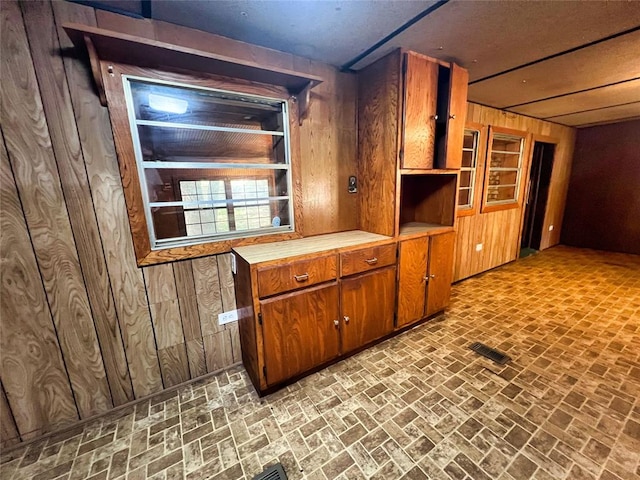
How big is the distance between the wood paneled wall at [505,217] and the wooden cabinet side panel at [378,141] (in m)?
1.71

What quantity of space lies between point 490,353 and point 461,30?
243 cm

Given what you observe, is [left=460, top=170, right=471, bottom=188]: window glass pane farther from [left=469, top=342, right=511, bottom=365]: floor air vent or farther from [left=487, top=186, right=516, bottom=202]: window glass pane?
[left=469, top=342, right=511, bottom=365]: floor air vent

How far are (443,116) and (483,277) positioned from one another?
2.64 meters

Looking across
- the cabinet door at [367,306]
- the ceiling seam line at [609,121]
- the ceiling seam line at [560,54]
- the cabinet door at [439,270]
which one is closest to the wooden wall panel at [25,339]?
the cabinet door at [367,306]

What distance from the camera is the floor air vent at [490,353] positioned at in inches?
81.4

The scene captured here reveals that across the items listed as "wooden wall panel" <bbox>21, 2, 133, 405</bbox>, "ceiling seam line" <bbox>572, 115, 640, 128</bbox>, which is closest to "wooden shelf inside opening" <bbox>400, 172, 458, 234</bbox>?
"wooden wall panel" <bbox>21, 2, 133, 405</bbox>

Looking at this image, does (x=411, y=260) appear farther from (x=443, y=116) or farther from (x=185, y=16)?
(x=185, y=16)

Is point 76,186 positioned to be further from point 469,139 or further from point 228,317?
point 469,139

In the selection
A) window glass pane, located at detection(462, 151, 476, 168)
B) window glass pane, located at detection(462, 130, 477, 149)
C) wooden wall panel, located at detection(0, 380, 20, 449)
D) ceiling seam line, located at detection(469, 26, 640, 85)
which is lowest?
wooden wall panel, located at detection(0, 380, 20, 449)

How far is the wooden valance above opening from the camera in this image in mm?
1231

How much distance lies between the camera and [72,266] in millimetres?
1503

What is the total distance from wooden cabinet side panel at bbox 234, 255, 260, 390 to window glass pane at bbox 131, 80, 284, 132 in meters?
1.02

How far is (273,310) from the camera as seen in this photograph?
167 centimetres

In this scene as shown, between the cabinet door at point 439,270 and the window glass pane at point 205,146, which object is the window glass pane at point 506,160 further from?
the window glass pane at point 205,146
